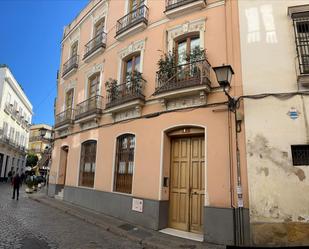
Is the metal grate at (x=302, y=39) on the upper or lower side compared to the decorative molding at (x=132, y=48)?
lower

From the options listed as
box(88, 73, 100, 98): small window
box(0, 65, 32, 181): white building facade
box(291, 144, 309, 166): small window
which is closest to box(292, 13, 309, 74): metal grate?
box(291, 144, 309, 166): small window

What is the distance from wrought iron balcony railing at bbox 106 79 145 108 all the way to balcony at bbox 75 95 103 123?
746mm

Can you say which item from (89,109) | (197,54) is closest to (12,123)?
(89,109)

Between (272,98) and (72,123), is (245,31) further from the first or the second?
(72,123)

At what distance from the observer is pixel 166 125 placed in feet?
29.2

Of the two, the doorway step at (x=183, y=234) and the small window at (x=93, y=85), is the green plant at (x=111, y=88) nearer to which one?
the small window at (x=93, y=85)

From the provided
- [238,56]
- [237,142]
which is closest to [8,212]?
[237,142]

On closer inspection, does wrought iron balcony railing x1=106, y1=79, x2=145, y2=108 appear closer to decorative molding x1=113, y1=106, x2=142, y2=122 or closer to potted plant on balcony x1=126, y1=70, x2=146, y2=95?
potted plant on balcony x1=126, y1=70, x2=146, y2=95

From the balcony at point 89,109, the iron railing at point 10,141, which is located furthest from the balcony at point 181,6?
the iron railing at point 10,141

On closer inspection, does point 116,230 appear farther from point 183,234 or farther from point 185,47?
point 185,47

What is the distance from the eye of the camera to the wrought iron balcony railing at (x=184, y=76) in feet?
26.7

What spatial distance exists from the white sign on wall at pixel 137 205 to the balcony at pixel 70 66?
896cm

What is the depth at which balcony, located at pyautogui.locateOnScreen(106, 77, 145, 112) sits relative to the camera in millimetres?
9758

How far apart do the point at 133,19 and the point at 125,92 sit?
10.5ft
